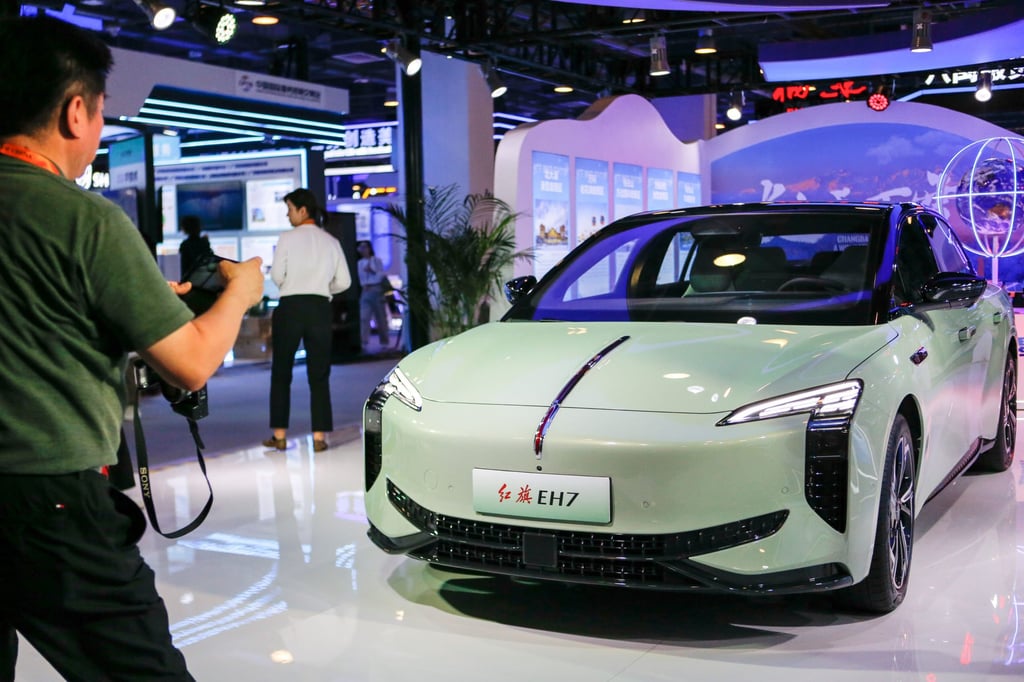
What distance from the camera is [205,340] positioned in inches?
68.8

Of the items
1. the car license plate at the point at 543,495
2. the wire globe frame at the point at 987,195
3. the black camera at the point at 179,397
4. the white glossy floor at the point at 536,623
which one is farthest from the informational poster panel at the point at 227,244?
the black camera at the point at 179,397

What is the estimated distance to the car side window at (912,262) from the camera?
4109 millimetres

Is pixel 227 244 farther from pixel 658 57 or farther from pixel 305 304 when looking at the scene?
pixel 305 304

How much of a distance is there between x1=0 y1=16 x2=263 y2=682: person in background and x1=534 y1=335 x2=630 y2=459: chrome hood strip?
161 cm

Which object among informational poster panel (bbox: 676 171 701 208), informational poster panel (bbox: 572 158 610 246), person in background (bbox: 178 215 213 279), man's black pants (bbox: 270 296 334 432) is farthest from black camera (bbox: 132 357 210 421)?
informational poster panel (bbox: 676 171 701 208)

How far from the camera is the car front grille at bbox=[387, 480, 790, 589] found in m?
3.16

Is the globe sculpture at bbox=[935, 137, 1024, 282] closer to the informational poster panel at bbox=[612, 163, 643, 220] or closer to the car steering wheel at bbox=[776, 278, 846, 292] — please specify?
the informational poster panel at bbox=[612, 163, 643, 220]

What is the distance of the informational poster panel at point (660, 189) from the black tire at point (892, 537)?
10.8m

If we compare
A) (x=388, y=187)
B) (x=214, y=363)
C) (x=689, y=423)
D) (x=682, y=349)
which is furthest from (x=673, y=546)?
(x=388, y=187)

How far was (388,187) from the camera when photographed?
25.5 meters

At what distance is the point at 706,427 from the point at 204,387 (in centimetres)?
159

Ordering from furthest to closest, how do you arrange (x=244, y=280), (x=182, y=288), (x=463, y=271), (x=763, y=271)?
(x=463, y=271), (x=763, y=271), (x=182, y=288), (x=244, y=280)

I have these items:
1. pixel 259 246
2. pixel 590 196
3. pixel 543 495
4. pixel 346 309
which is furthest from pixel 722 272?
pixel 259 246

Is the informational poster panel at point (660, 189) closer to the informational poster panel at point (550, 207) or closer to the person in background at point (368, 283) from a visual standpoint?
the informational poster panel at point (550, 207)
